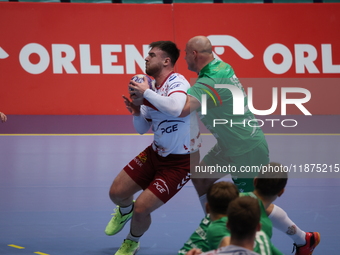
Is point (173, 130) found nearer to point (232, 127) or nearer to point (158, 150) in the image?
point (158, 150)

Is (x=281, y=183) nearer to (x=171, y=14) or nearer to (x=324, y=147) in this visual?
(x=324, y=147)

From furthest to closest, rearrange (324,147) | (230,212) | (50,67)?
(50,67) → (324,147) → (230,212)

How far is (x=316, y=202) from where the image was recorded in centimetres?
727

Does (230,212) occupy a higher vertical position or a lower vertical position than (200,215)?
higher

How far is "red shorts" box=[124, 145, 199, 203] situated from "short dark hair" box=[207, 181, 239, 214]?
4.19ft

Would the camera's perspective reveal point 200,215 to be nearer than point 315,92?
Yes

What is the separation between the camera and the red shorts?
5.19 metres

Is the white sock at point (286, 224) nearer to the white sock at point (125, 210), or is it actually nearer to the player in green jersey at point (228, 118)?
the player in green jersey at point (228, 118)

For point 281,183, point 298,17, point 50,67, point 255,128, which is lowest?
point 281,183

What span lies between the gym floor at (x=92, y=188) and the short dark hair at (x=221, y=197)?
5.63 ft

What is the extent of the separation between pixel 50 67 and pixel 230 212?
10606 millimetres

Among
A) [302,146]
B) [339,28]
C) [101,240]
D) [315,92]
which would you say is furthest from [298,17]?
[101,240]

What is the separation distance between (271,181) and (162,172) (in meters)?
1.38

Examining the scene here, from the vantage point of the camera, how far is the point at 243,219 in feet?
10.9
